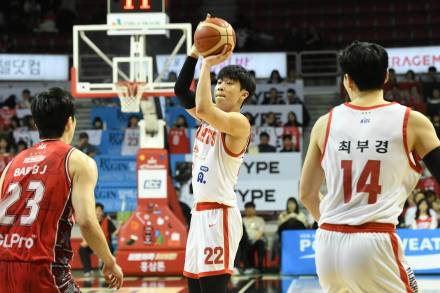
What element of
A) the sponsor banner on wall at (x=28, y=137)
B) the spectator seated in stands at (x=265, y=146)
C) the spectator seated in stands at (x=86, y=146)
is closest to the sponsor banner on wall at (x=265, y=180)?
the spectator seated in stands at (x=265, y=146)

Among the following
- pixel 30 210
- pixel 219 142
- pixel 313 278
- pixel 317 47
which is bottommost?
pixel 313 278

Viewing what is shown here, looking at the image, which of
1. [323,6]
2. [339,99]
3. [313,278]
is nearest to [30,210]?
[313,278]

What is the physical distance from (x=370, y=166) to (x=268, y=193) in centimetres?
1056

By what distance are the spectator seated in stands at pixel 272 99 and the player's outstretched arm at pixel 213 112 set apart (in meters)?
12.3

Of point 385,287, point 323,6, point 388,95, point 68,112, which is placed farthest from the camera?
point 323,6

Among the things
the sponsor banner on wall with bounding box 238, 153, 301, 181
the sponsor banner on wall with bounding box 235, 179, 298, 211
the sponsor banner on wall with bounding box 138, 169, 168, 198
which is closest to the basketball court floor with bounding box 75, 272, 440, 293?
the sponsor banner on wall with bounding box 138, 169, 168, 198

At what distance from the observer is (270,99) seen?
17.1 metres

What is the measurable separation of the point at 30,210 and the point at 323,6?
63.5 feet

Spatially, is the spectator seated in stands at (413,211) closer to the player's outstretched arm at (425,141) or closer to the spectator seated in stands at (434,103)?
the spectator seated in stands at (434,103)

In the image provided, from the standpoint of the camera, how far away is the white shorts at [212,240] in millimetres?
4661

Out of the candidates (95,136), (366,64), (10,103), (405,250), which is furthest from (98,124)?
(366,64)

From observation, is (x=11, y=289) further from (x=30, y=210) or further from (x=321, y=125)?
(x=321, y=125)

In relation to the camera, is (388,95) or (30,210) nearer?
(30,210)

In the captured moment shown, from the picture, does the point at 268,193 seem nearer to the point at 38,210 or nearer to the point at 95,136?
the point at 95,136
